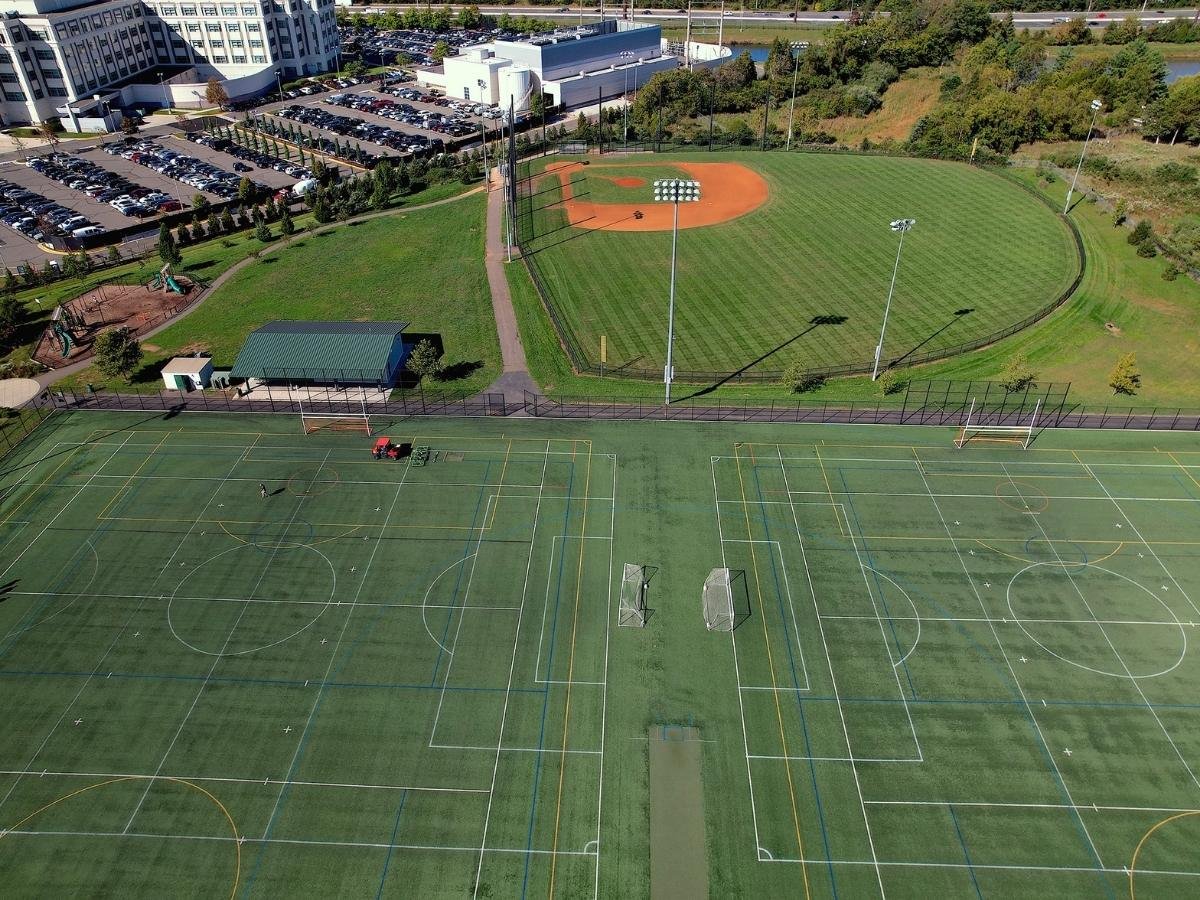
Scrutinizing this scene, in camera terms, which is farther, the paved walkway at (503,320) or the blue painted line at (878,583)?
the paved walkway at (503,320)

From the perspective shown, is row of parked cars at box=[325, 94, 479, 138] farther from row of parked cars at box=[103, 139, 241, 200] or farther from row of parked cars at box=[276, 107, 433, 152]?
row of parked cars at box=[103, 139, 241, 200]

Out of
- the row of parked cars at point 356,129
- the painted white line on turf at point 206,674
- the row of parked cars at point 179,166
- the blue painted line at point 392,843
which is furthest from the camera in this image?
the row of parked cars at point 356,129

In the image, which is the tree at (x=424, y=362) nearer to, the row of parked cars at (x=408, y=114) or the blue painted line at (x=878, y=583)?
the blue painted line at (x=878, y=583)

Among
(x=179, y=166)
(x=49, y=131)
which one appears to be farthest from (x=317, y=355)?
(x=49, y=131)

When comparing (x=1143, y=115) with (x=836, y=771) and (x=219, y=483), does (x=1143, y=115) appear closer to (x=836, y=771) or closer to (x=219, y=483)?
(x=836, y=771)

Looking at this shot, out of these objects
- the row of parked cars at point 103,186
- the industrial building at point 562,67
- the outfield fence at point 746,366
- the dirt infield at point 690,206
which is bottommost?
the outfield fence at point 746,366

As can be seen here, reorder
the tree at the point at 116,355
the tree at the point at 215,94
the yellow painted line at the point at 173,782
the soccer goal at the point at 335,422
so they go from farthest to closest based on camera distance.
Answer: the tree at the point at 215,94 → the tree at the point at 116,355 → the soccer goal at the point at 335,422 → the yellow painted line at the point at 173,782

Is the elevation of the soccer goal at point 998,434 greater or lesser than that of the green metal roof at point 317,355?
lesser

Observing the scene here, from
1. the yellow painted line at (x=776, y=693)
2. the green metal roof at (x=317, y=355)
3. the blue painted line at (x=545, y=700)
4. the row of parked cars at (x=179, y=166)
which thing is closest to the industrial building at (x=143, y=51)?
the row of parked cars at (x=179, y=166)

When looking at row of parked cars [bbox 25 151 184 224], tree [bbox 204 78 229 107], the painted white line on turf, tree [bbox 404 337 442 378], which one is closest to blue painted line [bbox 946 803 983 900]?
the painted white line on turf
